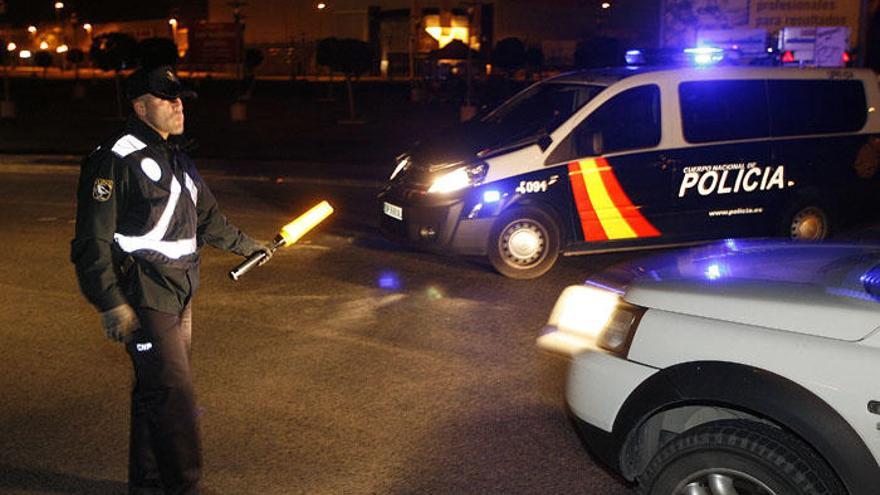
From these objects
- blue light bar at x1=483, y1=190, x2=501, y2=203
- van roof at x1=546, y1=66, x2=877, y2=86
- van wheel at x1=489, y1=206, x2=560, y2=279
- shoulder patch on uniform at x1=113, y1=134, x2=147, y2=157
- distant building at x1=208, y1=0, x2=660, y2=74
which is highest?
distant building at x1=208, y1=0, x2=660, y2=74

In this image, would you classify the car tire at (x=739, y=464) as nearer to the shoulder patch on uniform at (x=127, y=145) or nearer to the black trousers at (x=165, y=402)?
the black trousers at (x=165, y=402)

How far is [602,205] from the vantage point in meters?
8.33

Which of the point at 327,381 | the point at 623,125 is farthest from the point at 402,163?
the point at 327,381

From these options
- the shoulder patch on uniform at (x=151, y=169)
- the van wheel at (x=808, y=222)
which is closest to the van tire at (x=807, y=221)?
the van wheel at (x=808, y=222)

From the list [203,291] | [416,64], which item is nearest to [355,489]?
[203,291]

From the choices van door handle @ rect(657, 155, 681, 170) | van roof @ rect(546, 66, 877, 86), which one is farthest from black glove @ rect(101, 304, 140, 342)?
van door handle @ rect(657, 155, 681, 170)

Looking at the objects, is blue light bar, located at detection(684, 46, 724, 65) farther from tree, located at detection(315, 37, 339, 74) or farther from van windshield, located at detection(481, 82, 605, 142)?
tree, located at detection(315, 37, 339, 74)

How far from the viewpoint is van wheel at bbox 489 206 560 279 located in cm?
821

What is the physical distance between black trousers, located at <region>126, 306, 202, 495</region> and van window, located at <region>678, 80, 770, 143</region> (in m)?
5.70

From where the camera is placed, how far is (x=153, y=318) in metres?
3.74

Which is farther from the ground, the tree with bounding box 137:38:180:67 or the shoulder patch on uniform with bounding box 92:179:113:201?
the tree with bounding box 137:38:180:67

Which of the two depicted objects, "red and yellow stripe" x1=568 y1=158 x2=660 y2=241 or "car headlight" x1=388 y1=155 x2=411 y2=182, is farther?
"car headlight" x1=388 y1=155 x2=411 y2=182

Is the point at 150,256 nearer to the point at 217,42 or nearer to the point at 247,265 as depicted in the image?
the point at 247,265

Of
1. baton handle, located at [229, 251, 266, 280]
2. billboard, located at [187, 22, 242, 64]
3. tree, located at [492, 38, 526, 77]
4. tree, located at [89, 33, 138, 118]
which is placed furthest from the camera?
billboard, located at [187, 22, 242, 64]
